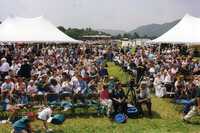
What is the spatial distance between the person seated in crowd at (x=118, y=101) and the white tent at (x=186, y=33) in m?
8.34

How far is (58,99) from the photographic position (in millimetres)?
16891

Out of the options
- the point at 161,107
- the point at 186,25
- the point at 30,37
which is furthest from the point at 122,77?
the point at 161,107

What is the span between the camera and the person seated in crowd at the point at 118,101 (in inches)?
630

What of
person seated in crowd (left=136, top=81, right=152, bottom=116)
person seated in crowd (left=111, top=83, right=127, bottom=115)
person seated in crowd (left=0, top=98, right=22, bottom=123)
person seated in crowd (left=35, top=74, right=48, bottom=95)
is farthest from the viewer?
person seated in crowd (left=35, top=74, right=48, bottom=95)

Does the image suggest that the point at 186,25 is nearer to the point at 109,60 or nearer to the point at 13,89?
the point at 13,89

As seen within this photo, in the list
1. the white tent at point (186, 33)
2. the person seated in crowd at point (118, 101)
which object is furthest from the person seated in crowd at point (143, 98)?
the white tent at point (186, 33)

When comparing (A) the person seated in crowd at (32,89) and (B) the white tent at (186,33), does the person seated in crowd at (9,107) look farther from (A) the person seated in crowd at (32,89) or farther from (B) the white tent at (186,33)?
(B) the white tent at (186,33)

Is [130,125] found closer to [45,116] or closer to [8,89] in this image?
[45,116]

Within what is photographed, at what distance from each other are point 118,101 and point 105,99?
0.61 m

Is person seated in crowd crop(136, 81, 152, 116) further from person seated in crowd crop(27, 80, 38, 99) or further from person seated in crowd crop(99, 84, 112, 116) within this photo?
person seated in crowd crop(27, 80, 38, 99)

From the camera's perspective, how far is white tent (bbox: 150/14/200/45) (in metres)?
23.7

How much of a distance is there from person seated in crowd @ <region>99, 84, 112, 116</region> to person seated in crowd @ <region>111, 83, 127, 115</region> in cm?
17

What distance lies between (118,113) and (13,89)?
401 centimetres

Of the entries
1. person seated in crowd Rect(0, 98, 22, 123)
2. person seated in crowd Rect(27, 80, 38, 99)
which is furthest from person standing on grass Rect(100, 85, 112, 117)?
person seated in crowd Rect(0, 98, 22, 123)
